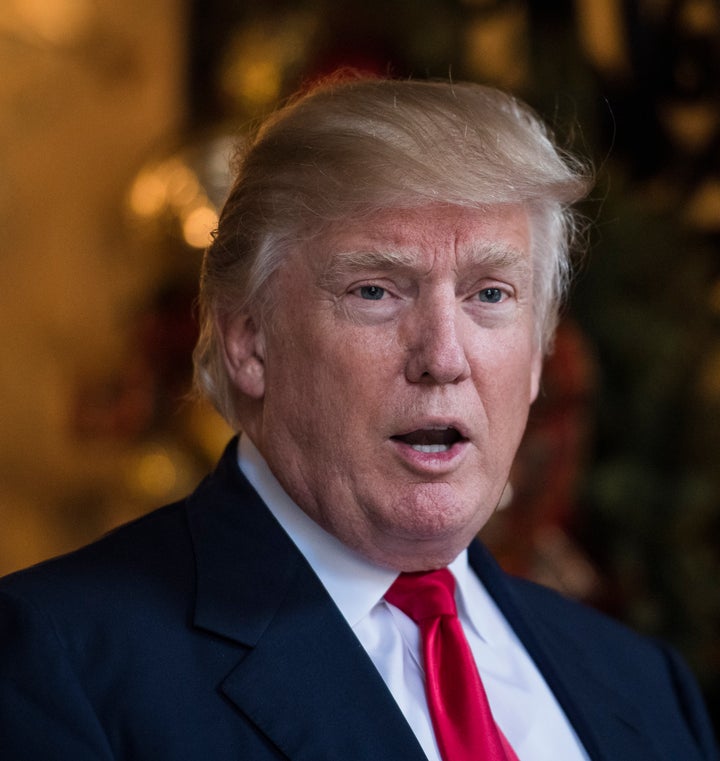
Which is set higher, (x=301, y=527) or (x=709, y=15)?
(x=709, y=15)

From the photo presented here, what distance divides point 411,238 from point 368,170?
4.1 inches

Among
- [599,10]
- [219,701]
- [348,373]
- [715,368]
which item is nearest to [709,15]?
[599,10]

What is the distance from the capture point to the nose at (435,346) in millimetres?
1619

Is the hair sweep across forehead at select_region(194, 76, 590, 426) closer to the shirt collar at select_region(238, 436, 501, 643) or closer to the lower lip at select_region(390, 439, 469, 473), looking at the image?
the shirt collar at select_region(238, 436, 501, 643)

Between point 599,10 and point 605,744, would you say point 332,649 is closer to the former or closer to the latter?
point 605,744

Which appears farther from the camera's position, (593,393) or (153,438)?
(153,438)

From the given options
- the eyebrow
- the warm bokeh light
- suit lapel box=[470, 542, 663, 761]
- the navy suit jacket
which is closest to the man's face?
the eyebrow

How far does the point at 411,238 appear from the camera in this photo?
1647mm

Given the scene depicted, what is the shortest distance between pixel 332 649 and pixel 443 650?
191 mm

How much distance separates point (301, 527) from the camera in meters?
1.76

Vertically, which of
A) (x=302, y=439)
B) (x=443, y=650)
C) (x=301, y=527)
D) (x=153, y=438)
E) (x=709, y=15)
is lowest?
(x=153, y=438)

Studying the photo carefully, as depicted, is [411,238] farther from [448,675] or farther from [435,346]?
[448,675]

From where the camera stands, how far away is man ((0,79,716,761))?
5.13 ft

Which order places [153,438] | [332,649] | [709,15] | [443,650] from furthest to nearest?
[153,438]
[709,15]
[443,650]
[332,649]
